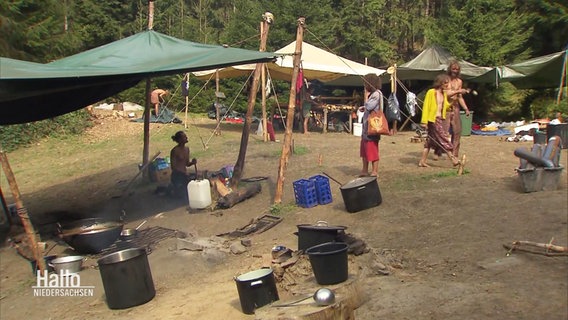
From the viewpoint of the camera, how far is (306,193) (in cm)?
735

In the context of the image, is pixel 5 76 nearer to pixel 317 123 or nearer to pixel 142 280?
pixel 142 280

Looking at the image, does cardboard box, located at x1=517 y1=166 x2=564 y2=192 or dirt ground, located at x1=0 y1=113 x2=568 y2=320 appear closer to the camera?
dirt ground, located at x1=0 y1=113 x2=568 y2=320

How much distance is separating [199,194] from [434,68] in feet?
34.6

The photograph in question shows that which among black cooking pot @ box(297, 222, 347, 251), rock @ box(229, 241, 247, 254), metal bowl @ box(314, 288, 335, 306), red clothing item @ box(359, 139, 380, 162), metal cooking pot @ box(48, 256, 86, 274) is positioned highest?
red clothing item @ box(359, 139, 380, 162)

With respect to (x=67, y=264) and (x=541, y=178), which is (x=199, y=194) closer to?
(x=67, y=264)

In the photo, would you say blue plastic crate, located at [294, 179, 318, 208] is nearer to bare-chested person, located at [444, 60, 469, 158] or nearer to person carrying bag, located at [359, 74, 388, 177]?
person carrying bag, located at [359, 74, 388, 177]

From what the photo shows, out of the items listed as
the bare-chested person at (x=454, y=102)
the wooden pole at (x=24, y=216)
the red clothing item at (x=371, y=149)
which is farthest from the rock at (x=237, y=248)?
the bare-chested person at (x=454, y=102)

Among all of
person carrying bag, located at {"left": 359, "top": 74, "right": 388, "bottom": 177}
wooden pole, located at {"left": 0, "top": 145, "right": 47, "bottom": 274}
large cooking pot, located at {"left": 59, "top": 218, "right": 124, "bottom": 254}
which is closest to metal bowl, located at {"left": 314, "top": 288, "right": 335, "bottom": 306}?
large cooking pot, located at {"left": 59, "top": 218, "right": 124, "bottom": 254}

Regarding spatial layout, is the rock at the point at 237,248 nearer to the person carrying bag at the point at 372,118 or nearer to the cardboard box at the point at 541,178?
the person carrying bag at the point at 372,118

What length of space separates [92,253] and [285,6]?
20381 millimetres

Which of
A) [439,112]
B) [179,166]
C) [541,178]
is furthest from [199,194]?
[541,178]

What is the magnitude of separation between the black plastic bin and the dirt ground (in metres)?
0.12

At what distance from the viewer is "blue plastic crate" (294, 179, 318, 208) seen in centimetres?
736

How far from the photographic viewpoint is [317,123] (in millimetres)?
18203
